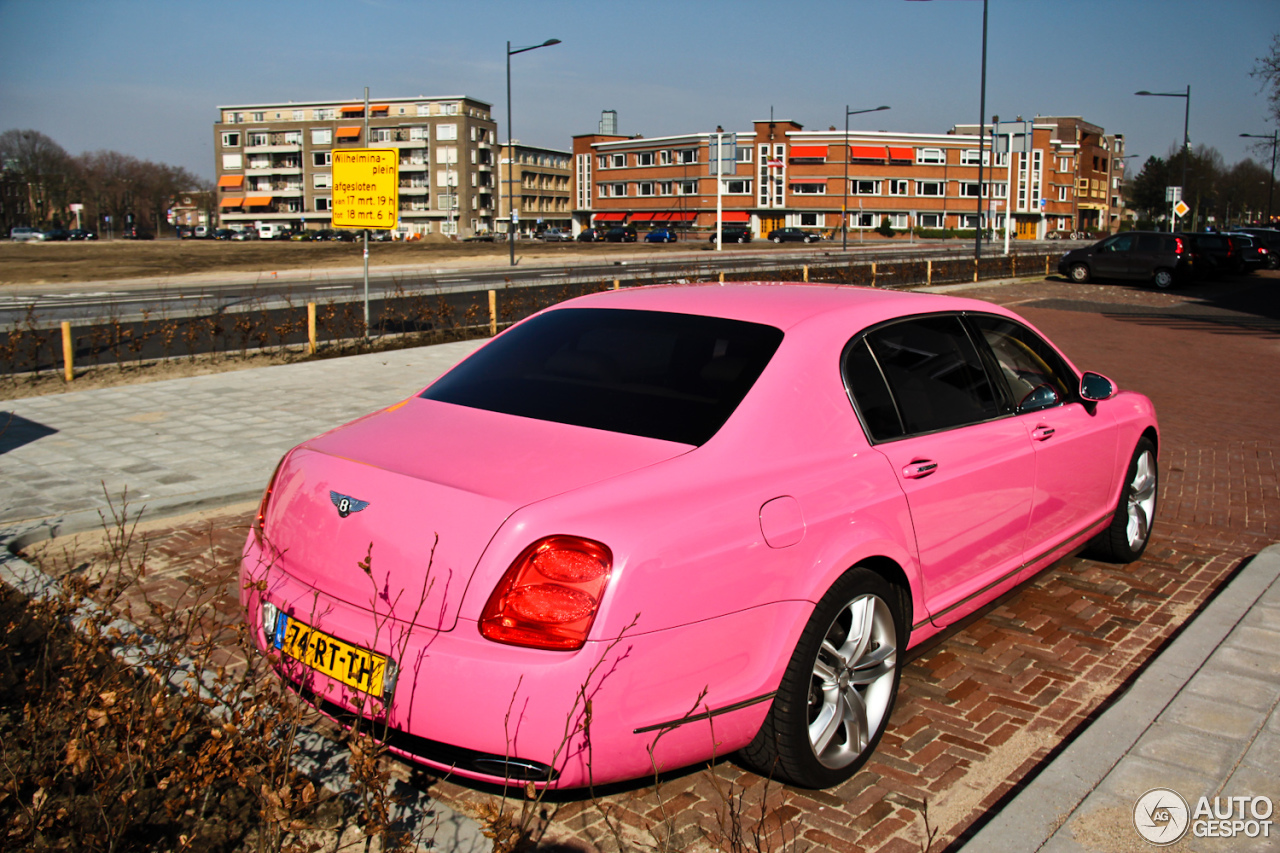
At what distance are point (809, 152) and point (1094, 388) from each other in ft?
362

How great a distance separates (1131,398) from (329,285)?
26672 mm

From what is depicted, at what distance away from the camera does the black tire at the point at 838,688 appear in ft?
9.97

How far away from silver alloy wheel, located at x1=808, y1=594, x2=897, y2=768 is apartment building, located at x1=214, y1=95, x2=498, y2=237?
118 metres

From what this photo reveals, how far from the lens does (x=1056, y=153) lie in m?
128

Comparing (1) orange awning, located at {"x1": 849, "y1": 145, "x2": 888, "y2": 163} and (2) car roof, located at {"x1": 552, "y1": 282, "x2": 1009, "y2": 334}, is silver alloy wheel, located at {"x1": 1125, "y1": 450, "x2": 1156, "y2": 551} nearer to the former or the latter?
(2) car roof, located at {"x1": 552, "y1": 282, "x2": 1009, "y2": 334}

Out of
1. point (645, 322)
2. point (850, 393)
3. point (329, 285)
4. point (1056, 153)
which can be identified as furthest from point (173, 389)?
point (1056, 153)

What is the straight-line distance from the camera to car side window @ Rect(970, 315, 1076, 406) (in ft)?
15.2

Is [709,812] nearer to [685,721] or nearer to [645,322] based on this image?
[685,721]

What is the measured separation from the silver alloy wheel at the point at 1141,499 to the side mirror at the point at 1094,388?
792 millimetres

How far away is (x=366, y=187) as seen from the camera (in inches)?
672

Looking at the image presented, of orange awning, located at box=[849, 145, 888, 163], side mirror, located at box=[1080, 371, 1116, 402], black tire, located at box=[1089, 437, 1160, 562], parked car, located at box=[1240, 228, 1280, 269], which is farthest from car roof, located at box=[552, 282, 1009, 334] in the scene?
orange awning, located at box=[849, 145, 888, 163]

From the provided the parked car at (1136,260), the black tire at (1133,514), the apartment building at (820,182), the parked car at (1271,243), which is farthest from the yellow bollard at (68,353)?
the apartment building at (820,182)

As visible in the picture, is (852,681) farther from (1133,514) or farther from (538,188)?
(538,188)

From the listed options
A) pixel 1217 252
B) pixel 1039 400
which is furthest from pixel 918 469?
pixel 1217 252
